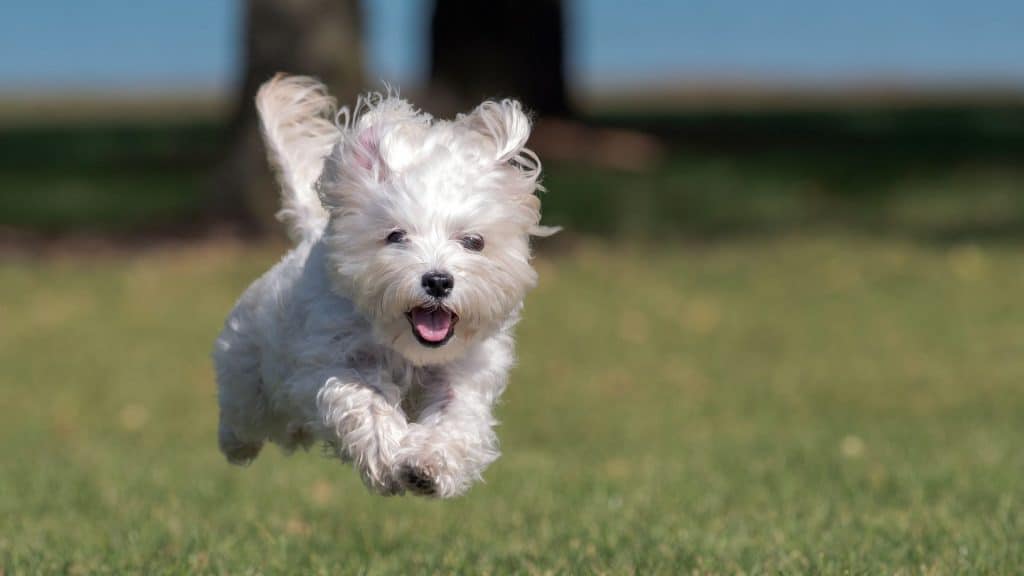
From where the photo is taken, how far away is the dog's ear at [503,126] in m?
5.45

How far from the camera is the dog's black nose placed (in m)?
5.06

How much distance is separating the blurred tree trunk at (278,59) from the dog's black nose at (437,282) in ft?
48.0

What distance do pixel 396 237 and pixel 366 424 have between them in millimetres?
601

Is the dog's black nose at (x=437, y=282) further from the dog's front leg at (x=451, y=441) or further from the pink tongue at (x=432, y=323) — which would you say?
the dog's front leg at (x=451, y=441)

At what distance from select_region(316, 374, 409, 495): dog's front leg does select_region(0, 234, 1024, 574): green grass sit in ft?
3.85

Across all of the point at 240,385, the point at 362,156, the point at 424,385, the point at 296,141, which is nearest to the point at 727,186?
the point at 296,141

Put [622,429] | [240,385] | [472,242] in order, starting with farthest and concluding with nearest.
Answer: [622,429] < [240,385] < [472,242]

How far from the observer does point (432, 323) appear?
205 inches

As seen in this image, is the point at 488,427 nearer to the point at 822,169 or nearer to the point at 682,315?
the point at 682,315

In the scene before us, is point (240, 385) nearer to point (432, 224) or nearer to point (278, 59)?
point (432, 224)

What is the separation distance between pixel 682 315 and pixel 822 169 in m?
8.70

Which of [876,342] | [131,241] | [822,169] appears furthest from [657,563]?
[822,169]

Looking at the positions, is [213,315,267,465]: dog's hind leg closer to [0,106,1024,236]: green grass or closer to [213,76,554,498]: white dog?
[213,76,554,498]: white dog

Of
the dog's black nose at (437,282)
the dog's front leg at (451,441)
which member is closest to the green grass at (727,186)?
the dog's front leg at (451,441)
